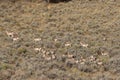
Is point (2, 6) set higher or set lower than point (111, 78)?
higher

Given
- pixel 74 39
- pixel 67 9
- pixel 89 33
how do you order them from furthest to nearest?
pixel 67 9 → pixel 89 33 → pixel 74 39

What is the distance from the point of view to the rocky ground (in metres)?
12.1

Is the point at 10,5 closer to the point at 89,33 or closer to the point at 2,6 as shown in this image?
the point at 2,6

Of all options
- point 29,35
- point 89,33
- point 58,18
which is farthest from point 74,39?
point 58,18

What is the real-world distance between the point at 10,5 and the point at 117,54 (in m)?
11.0

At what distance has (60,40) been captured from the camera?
50.9ft

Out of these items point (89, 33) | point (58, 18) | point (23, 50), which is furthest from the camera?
point (58, 18)

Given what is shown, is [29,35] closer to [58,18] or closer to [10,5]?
[58,18]

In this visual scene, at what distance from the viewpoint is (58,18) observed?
19.3 m

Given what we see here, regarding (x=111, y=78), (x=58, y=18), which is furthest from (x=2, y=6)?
(x=111, y=78)

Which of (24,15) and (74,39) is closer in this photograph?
(74,39)

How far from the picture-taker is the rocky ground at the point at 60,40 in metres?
12.1

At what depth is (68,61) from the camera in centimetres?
1288

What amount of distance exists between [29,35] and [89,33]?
362 centimetres
